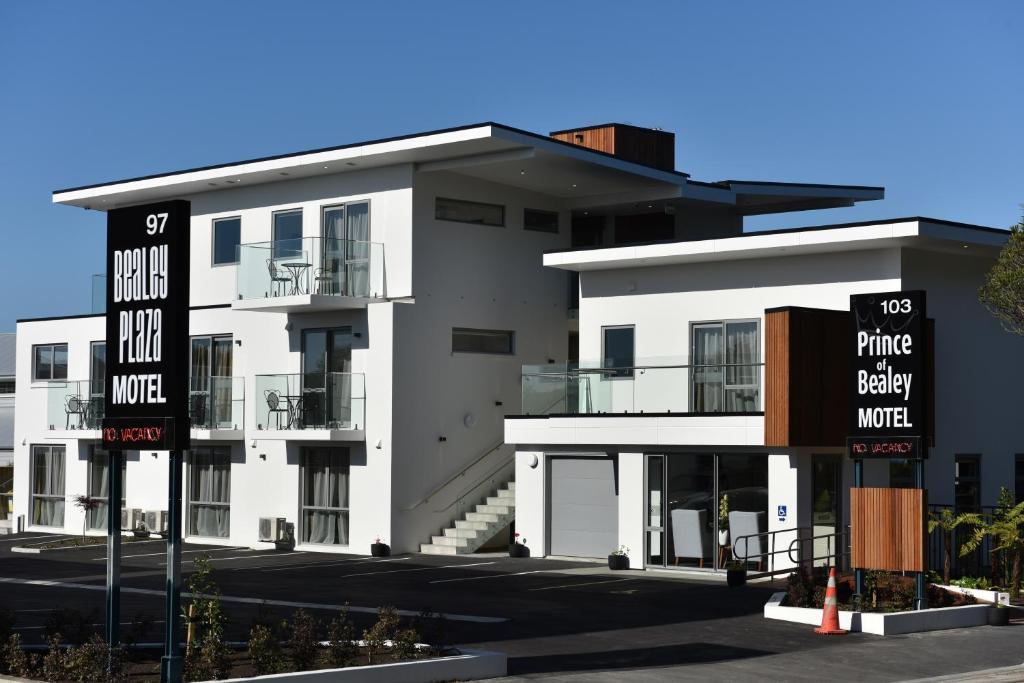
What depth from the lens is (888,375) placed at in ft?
66.5

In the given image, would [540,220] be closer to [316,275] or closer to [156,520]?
[316,275]

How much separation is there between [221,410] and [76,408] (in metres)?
5.29

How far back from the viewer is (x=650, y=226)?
36.8 meters

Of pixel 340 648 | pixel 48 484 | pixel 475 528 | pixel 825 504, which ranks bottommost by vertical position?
pixel 475 528

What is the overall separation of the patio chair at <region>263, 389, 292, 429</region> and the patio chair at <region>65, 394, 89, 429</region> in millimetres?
6847

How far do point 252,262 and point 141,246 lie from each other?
18912 mm

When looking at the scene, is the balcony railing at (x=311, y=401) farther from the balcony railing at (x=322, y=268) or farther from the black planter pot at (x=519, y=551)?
the black planter pot at (x=519, y=551)

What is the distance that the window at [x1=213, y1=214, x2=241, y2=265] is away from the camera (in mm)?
35375

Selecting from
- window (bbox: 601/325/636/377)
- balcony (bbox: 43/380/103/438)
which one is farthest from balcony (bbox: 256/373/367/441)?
balcony (bbox: 43/380/103/438)

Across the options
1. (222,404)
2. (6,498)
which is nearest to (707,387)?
(222,404)

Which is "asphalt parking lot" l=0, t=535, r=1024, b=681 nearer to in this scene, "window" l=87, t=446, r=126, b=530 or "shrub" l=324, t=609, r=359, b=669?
"shrub" l=324, t=609, r=359, b=669

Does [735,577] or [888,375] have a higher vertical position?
[888,375]

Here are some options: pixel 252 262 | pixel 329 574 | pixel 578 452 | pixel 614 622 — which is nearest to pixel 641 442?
pixel 578 452

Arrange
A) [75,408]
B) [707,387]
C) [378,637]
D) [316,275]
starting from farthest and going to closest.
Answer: [75,408], [316,275], [707,387], [378,637]
